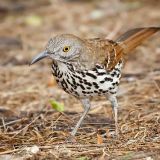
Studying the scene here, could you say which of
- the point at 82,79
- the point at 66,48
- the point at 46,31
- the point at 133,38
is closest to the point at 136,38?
the point at 133,38

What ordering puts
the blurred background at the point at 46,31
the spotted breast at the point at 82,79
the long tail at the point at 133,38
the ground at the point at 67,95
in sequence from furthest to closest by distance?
the blurred background at the point at 46,31, the long tail at the point at 133,38, the spotted breast at the point at 82,79, the ground at the point at 67,95

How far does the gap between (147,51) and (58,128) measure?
3.02m

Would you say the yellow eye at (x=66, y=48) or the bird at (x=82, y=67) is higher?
the yellow eye at (x=66, y=48)

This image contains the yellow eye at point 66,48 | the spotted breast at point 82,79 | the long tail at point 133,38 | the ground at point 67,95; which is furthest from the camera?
the long tail at point 133,38

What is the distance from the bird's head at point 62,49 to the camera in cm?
483

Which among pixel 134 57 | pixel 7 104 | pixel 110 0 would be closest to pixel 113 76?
pixel 7 104

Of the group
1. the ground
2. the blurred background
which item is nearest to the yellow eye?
the ground

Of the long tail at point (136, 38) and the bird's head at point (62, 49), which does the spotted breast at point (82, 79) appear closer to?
the bird's head at point (62, 49)

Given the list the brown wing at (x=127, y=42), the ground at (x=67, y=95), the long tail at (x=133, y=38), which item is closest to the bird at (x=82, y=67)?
the brown wing at (x=127, y=42)

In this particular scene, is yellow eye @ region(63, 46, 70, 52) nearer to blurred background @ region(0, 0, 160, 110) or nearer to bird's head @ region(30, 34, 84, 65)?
bird's head @ region(30, 34, 84, 65)

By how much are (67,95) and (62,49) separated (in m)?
1.72

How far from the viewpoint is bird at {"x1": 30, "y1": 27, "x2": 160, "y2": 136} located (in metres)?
4.82

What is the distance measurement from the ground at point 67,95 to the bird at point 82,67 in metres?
0.24

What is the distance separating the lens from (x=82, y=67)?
4.86 m
